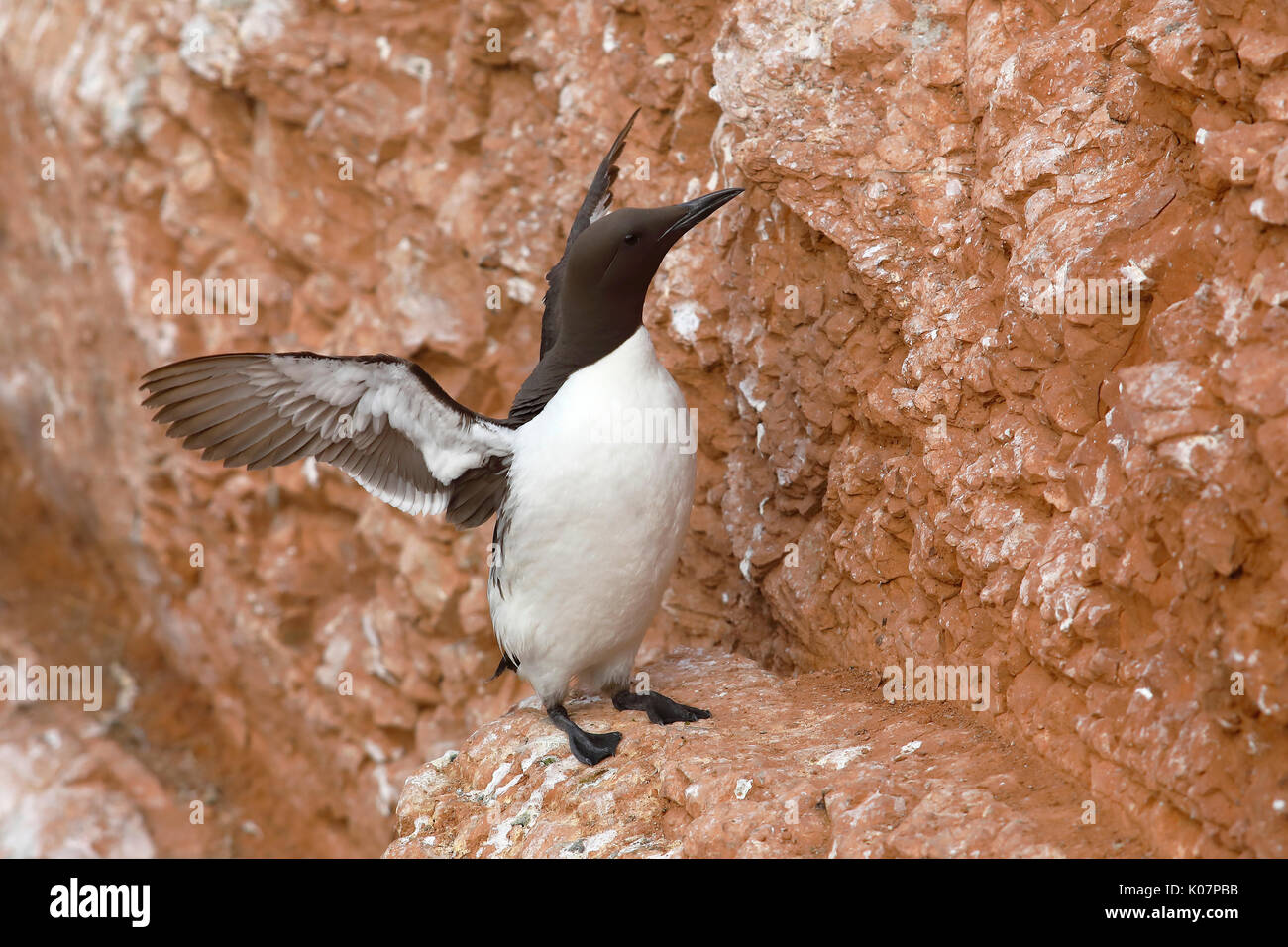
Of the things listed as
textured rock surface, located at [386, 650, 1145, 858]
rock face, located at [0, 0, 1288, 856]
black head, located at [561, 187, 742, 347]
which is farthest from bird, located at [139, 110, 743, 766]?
rock face, located at [0, 0, 1288, 856]

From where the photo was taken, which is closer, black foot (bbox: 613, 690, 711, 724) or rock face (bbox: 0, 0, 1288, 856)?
rock face (bbox: 0, 0, 1288, 856)

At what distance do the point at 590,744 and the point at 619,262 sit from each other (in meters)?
1.92

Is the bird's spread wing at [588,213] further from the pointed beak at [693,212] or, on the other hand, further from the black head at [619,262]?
the pointed beak at [693,212]

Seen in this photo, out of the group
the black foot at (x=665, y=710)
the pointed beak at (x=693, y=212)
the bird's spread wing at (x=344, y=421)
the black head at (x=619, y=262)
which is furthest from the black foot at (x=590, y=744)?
the pointed beak at (x=693, y=212)

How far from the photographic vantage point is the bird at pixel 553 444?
4.90 meters

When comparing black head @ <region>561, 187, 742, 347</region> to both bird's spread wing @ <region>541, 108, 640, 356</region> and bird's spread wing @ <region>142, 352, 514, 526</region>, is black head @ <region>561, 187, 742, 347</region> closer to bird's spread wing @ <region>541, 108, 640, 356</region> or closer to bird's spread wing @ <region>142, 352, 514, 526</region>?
bird's spread wing @ <region>142, 352, 514, 526</region>

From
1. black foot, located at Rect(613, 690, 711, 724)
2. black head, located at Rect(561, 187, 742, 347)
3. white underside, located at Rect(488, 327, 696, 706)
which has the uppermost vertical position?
black head, located at Rect(561, 187, 742, 347)

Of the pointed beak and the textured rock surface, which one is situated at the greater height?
the pointed beak

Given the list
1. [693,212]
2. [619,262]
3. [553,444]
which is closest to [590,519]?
[553,444]

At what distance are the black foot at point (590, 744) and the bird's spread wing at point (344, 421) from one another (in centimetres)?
105

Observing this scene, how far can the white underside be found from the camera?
16.1ft

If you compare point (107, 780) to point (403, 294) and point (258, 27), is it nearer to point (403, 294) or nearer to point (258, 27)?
point (403, 294)

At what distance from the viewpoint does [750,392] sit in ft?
19.5

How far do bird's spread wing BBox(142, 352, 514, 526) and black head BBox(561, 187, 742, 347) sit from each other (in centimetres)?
60
